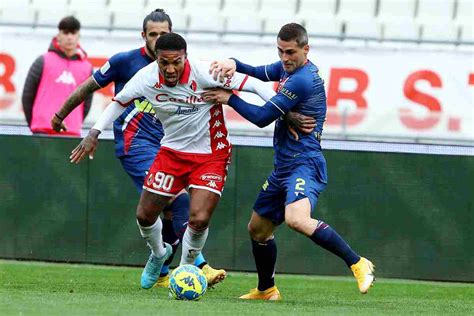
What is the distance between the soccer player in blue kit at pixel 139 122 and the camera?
1059 cm

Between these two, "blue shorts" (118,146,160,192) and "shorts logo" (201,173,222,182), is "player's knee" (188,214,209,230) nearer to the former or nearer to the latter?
"shorts logo" (201,173,222,182)

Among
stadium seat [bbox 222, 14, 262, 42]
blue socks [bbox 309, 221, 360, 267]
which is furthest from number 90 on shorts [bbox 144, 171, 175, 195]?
stadium seat [bbox 222, 14, 262, 42]

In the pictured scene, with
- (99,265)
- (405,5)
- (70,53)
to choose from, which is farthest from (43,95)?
(405,5)

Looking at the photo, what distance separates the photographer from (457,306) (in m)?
9.70

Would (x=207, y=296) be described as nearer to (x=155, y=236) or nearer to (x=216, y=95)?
(x=155, y=236)

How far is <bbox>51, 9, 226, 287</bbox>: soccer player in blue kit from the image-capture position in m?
10.6

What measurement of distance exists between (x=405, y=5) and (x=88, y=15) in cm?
516

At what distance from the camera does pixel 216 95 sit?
9711mm

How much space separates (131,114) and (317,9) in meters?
10.1

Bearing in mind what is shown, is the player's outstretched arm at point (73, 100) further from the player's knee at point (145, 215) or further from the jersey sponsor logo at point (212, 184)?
the jersey sponsor logo at point (212, 184)

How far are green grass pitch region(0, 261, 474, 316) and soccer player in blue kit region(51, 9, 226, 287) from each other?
669 mm

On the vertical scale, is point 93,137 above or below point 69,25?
below

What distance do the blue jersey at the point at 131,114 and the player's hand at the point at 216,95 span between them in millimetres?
1122

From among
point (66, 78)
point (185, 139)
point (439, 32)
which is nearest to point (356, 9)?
point (439, 32)
